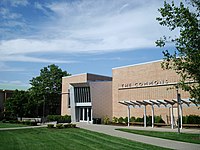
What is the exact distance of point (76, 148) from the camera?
13961 mm

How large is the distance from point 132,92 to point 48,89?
101ft

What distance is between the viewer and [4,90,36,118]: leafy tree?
55.3 meters

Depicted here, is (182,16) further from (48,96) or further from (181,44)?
(48,96)

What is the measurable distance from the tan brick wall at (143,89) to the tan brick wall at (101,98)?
87.4 inches

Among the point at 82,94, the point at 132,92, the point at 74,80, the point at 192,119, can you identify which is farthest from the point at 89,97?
the point at 192,119

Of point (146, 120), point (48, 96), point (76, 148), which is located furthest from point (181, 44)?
point (48, 96)

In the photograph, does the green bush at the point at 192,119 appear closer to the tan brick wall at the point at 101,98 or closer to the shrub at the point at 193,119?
the shrub at the point at 193,119

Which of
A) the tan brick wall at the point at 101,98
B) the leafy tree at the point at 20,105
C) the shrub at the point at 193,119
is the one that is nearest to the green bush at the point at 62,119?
the tan brick wall at the point at 101,98

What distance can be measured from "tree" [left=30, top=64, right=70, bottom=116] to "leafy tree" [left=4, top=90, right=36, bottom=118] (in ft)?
8.62

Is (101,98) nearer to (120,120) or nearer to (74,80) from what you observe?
(120,120)

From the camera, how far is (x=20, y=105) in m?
55.8

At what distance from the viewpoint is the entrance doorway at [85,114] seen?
1677 inches

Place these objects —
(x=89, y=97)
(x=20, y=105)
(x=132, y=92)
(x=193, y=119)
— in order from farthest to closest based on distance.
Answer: (x=20, y=105) → (x=89, y=97) → (x=132, y=92) → (x=193, y=119)

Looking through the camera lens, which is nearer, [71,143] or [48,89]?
[71,143]
